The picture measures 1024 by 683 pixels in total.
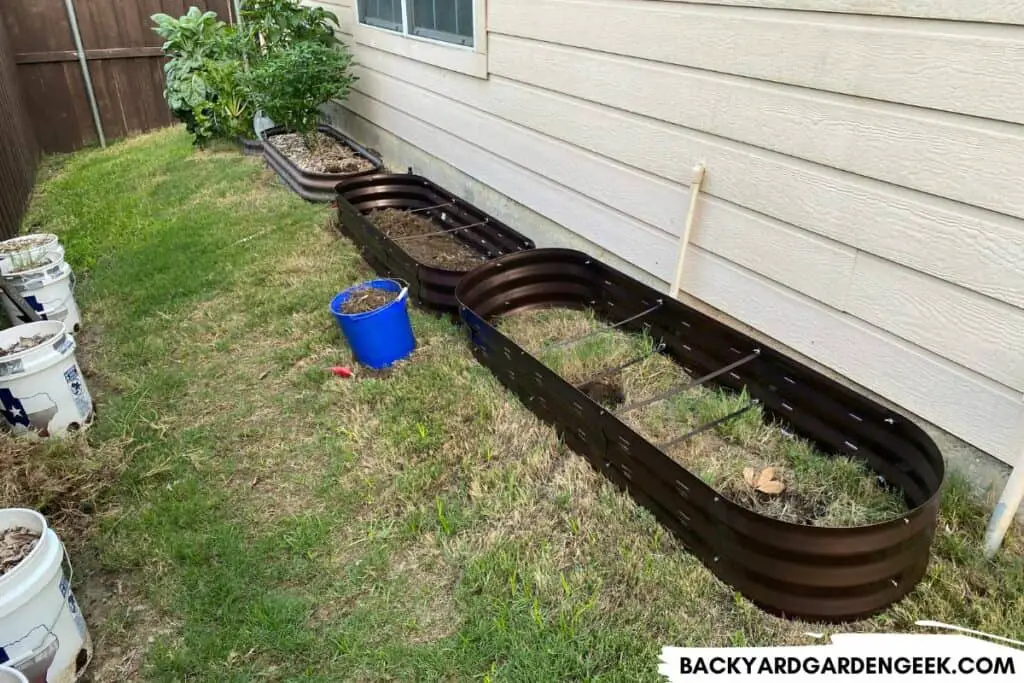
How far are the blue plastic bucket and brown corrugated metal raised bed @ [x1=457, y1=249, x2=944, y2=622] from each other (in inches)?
12.3

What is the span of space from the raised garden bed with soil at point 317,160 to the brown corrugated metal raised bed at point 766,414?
2.61m

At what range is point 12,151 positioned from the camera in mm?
6090

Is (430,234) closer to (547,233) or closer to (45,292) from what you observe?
(547,233)

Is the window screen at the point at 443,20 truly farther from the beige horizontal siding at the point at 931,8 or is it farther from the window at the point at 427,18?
the beige horizontal siding at the point at 931,8

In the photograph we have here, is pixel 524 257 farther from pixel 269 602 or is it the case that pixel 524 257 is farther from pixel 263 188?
pixel 263 188

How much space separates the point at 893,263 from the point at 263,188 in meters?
5.15

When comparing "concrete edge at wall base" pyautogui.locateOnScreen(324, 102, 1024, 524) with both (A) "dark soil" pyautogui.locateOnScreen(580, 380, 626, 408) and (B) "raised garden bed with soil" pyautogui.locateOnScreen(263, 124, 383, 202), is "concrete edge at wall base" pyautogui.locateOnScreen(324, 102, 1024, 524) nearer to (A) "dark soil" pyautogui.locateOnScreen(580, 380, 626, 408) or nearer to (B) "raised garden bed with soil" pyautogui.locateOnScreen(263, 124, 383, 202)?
(B) "raised garden bed with soil" pyautogui.locateOnScreen(263, 124, 383, 202)

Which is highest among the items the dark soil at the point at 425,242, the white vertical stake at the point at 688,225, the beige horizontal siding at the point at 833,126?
the beige horizontal siding at the point at 833,126

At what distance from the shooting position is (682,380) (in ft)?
9.64

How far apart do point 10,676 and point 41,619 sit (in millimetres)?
203

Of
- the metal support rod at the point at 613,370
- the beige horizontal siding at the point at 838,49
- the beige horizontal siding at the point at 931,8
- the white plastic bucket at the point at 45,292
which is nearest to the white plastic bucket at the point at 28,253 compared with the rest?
Answer: the white plastic bucket at the point at 45,292

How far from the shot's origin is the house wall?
1.92 meters

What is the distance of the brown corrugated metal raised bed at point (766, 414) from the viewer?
5.97ft

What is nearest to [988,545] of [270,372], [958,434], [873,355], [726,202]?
→ [958,434]
